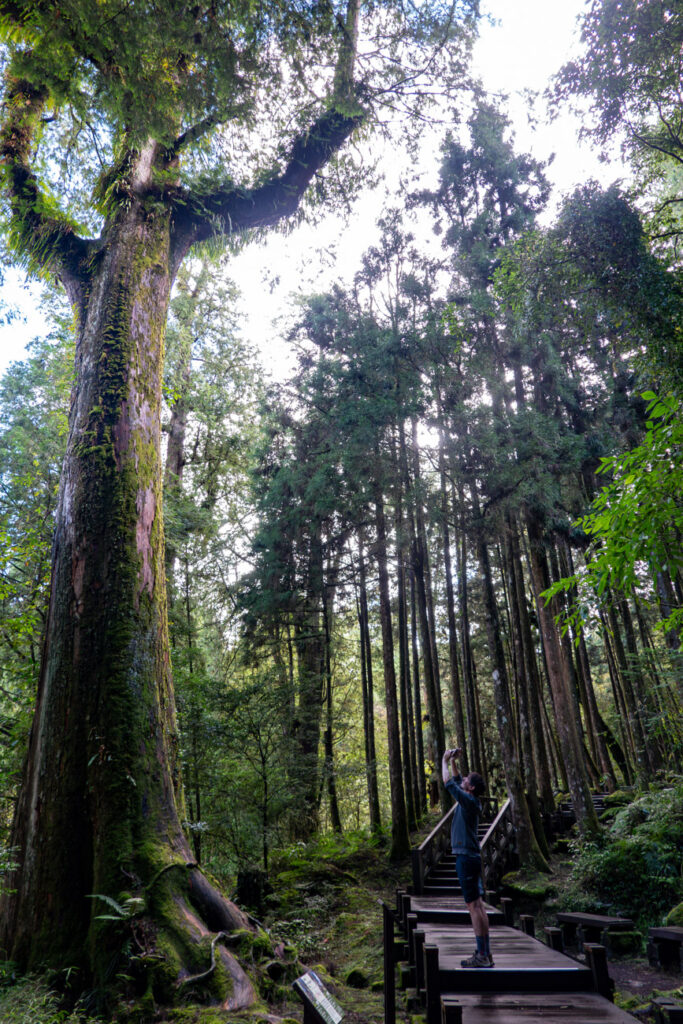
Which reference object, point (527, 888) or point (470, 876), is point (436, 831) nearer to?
point (527, 888)

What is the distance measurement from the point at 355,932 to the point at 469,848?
20.3ft

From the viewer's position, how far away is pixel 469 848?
5012 millimetres

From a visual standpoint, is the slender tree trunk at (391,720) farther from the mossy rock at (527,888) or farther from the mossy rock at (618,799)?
the mossy rock at (618,799)

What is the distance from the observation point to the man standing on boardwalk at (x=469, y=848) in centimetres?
486

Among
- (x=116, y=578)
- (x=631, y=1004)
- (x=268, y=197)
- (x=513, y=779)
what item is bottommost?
(x=631, y=1004)

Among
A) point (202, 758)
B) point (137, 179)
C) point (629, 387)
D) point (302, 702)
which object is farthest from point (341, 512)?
point (137, 179)

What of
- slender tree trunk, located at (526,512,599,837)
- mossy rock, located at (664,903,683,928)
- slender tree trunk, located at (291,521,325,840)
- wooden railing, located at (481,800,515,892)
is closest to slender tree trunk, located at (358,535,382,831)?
slender tree trunk, located at (291,521,325,840)

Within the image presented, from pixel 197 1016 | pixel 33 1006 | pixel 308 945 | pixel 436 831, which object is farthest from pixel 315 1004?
pixel 436 831

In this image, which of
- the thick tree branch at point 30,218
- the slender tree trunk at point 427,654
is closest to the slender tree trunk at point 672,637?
the slender tree trunk at point 427,654

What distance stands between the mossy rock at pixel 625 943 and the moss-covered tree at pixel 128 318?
22.1ft

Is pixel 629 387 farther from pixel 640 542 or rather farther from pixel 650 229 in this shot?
pixel 640 542

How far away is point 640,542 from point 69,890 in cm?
466

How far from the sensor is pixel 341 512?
1484 cm

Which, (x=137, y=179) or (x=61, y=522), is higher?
(x=137, y=179)
